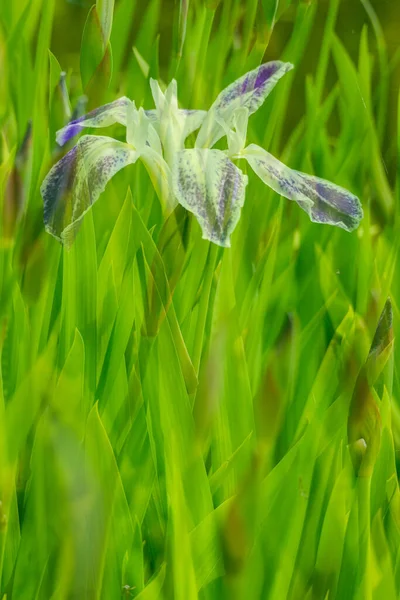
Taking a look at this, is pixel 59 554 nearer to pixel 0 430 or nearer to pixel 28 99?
pixel 0 430

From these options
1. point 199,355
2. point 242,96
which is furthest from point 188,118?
point 199,355

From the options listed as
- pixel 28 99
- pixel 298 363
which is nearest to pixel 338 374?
pixel 298 363

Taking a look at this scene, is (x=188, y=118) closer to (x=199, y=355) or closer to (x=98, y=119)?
(x=98, y=119)

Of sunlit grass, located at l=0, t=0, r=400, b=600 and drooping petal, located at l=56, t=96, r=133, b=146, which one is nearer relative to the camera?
sunlit grass, located at l=0, t=0, r=400, b=600

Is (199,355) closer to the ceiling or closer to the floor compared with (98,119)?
closer to the floor

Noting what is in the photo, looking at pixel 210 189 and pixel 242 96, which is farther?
pixel 242 96

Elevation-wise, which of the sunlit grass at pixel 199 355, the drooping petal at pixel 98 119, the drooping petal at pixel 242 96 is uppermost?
the drooping petal at pixel 242 96
